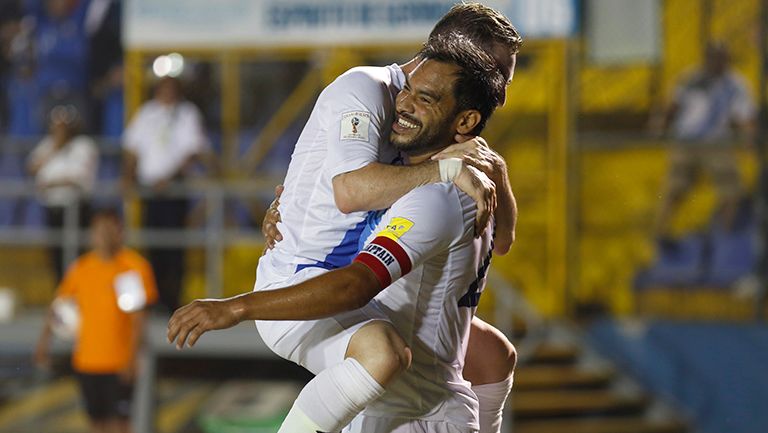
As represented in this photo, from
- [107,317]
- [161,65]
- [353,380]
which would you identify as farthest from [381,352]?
[161,65]

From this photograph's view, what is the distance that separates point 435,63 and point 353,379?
81 cm

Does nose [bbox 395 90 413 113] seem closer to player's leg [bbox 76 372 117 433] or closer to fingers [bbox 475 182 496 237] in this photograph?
fingers [bbox 475 182 496 237]

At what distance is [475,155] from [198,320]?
86 cm

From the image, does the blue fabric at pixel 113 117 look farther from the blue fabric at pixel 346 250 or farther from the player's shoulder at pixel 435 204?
the player's shoulder at pixel 435 204

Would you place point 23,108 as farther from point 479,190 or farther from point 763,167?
point 479,190

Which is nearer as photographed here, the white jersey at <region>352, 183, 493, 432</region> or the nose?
the white jersey at <region>352, 183, 493, 432</region>

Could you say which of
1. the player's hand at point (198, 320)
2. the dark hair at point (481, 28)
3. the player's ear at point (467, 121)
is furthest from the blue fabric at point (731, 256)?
the player's hand at point (198, 320)

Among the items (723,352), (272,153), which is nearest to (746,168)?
(723,352)

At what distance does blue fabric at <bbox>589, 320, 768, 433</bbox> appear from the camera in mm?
8055

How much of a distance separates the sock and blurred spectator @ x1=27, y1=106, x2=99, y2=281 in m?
5.82

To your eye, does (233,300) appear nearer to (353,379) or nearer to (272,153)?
(353,379)

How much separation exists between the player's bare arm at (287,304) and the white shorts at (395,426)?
443mm

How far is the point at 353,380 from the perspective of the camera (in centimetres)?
296

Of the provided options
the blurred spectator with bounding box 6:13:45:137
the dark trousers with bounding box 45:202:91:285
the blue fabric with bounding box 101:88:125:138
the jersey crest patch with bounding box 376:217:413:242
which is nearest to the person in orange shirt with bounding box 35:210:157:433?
the dark trousers with bounding box 45:202:91:285
